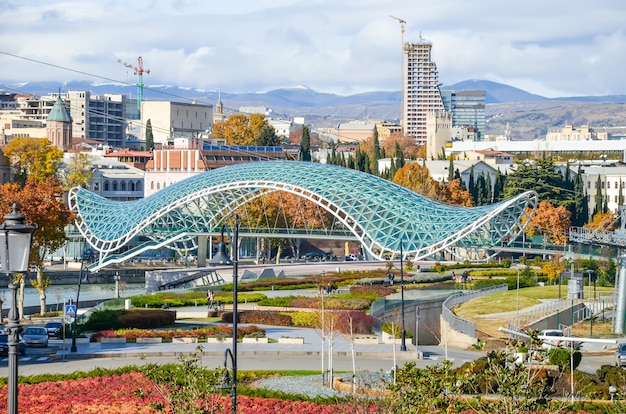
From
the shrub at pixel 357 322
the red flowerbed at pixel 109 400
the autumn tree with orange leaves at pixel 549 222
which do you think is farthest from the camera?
the autumn tree with orange leaves at pixel 549 222

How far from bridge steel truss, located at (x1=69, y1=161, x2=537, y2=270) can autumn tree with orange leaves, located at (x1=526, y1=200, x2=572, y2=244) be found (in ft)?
42.1

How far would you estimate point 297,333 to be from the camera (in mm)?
53250

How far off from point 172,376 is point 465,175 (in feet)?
408

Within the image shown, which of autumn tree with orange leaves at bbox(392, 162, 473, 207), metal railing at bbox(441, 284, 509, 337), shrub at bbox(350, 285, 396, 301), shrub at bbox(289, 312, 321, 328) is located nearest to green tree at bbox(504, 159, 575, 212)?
autumn tree with orange leaves at bbox(392, 162, 473, 207)

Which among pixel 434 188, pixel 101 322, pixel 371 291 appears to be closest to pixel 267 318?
pixel 101 322

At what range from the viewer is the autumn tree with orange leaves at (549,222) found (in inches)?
4402

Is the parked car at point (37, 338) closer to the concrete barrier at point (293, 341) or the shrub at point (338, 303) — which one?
the concrete barrier at point (293, 341)

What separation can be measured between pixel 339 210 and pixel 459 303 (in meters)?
31.1

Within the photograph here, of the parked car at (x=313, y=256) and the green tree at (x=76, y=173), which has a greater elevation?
the green tree at (x=76, y=173)

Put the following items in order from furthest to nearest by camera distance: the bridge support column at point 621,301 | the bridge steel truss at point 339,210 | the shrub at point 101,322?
the bridge steel truss at point 339,210 → the bridge support column at point 621,301 → the shrub at point 101,322

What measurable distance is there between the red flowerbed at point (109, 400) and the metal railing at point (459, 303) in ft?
64.4

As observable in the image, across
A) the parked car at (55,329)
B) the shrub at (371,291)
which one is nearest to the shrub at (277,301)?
the shrub at (371,291)

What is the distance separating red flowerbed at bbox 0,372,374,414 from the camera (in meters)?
32.1

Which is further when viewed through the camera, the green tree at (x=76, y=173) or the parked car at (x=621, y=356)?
the green tree at (x=76, y=173)
